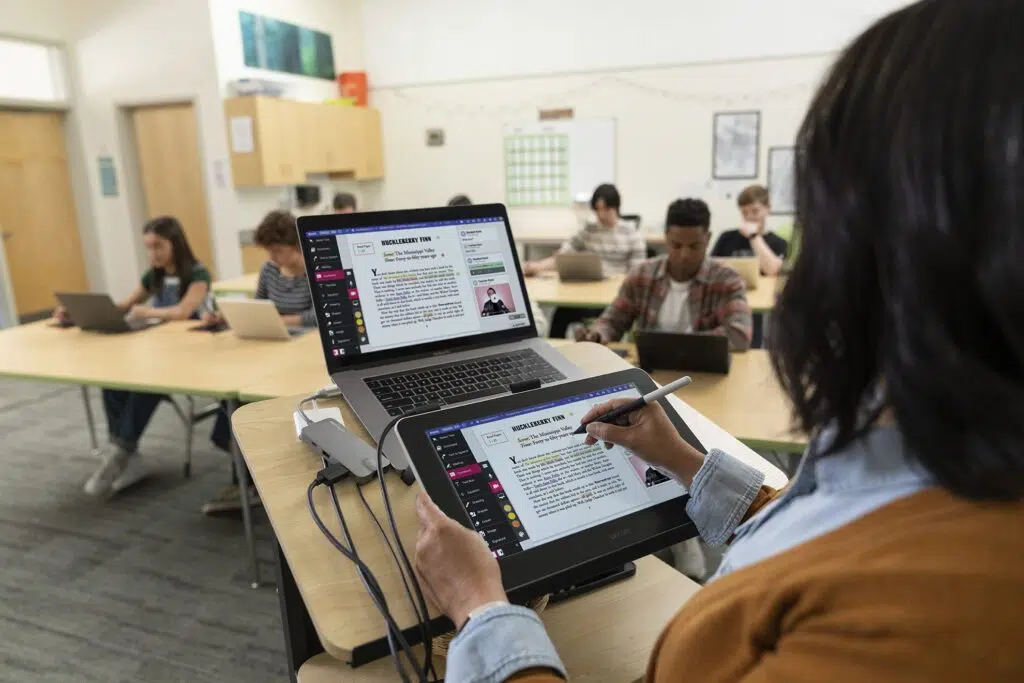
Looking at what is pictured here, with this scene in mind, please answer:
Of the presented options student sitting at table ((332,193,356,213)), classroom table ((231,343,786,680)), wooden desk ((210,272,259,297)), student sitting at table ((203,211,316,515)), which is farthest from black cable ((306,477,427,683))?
student sitting at table ((332,193,356,213))

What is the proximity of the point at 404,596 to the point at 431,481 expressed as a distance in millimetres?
116

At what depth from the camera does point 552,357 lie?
1219mm

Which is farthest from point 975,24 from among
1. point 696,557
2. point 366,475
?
point 696,557

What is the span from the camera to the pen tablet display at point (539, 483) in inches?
28.3

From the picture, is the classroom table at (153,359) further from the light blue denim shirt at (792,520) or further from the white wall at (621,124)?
the white wall at (621,124)

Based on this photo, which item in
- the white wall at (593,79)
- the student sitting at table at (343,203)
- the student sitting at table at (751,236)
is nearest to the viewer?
the student sitting at table at (751,236)

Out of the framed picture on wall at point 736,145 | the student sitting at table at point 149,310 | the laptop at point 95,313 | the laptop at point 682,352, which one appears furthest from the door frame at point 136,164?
the laptop at point 682,352

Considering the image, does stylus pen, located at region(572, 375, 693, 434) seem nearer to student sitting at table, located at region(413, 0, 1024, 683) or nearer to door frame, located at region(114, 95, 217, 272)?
student sitting at table, located at region(413, 0, 1024, 683)

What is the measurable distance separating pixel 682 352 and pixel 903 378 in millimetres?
1569

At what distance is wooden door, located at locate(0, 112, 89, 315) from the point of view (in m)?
5.47

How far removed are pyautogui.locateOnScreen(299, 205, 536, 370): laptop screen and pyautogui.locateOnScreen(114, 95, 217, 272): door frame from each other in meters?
5.07

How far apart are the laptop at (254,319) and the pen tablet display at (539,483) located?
1.92 m

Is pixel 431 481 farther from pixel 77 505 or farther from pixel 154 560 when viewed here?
pixel 77 505

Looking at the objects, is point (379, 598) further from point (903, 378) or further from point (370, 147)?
point (370, 147)
